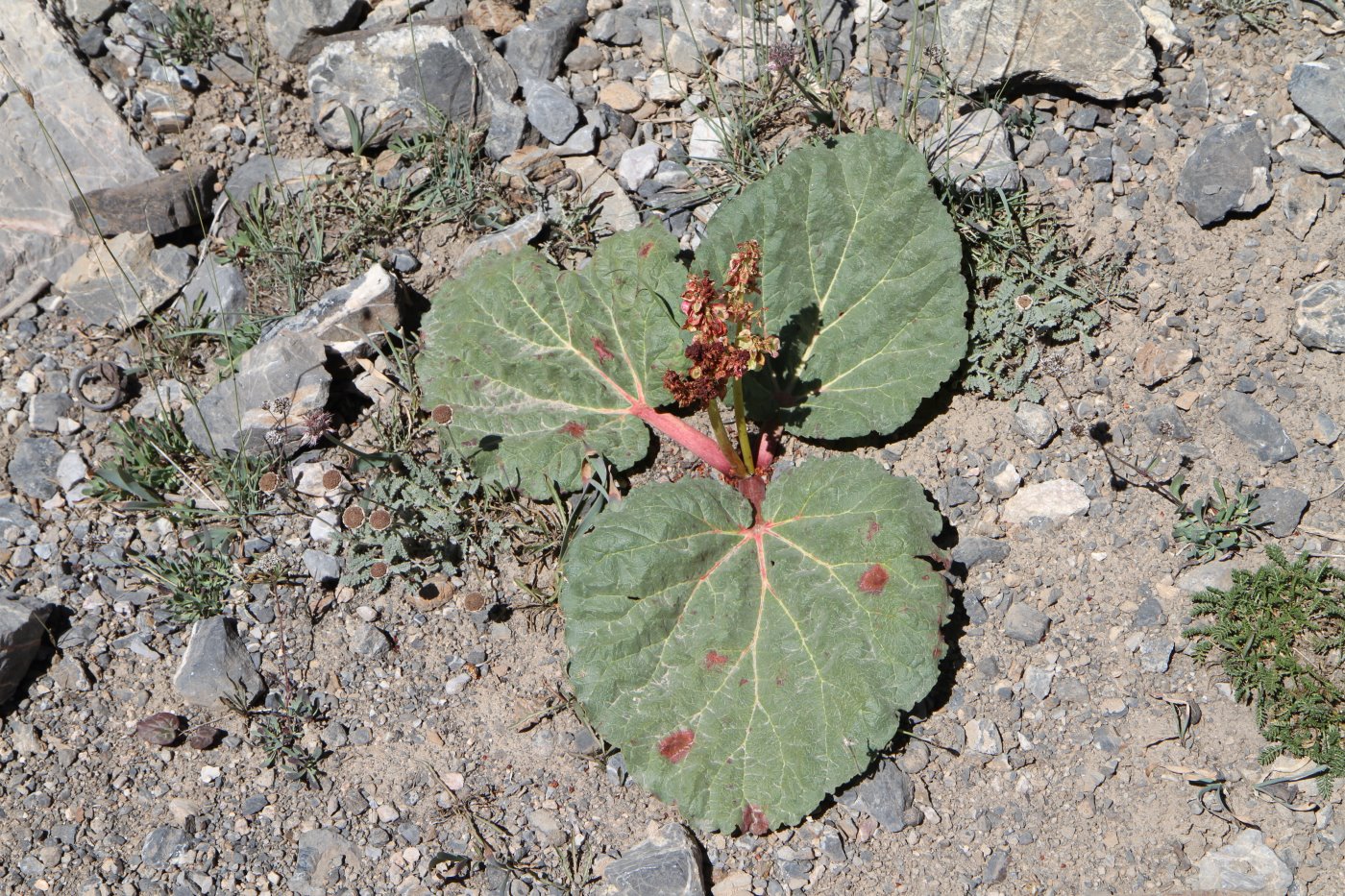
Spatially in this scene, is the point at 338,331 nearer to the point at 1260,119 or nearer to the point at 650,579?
the point at 650,579

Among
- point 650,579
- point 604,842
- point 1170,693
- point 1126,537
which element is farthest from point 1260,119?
point 604,842

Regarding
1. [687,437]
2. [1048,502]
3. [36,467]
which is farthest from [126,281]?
[1048,502]

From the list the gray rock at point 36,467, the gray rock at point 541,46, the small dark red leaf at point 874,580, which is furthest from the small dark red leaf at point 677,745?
the gray rock at point 541,46

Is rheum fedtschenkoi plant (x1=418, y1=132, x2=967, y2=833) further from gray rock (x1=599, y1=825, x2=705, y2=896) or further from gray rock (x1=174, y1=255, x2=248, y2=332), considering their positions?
gray rock (x1=174, y1=255, x2=248, y2=332)

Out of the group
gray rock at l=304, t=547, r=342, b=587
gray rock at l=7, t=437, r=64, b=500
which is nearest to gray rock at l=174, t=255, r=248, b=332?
gray rock at l=7, t=437, r=64, b=500

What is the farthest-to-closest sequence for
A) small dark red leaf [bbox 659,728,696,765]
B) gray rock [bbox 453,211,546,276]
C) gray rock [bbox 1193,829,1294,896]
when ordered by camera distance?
gray rock [bbox 453,211,546,276]
small dark red leaf [bbox 659,728,696,765]
gray rock [bbox 1193,829,1294,896]

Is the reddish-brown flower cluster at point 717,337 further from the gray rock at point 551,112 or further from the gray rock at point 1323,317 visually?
the gray rock at point 1323,317

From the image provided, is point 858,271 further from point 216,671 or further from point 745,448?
point 216,671
